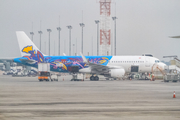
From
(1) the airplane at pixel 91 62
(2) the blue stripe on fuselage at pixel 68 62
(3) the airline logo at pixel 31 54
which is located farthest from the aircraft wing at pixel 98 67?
(3) the airline logo at pixel 31 54

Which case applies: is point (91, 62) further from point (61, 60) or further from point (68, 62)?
point (61, 60)

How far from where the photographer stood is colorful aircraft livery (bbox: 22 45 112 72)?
178ft

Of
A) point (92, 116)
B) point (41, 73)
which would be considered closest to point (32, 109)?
point (92, 116)

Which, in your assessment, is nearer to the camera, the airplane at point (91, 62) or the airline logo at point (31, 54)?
the airplane at point (91, 62)

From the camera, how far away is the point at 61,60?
54781 millimetres

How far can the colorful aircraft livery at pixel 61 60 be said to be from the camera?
5419 cm

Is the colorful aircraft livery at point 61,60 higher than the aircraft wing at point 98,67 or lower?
higher

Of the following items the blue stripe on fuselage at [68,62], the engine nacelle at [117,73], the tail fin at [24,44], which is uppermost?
the tail fin at [24,44]

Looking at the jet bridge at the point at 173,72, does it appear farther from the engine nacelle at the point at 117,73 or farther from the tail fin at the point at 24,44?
the tail fin at the point at 24,44

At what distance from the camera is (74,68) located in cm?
5384

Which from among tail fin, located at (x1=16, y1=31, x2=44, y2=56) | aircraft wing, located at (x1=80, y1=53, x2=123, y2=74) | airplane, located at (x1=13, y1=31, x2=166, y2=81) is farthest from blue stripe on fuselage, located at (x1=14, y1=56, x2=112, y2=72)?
tail fin, located at (x1=16, y1=31, x2=44, y2=56)

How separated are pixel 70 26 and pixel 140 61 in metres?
52.9

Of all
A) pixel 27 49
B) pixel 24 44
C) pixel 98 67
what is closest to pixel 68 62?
pixel 98 67

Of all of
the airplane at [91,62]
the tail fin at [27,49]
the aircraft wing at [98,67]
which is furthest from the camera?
the tail fin at [27,49]
